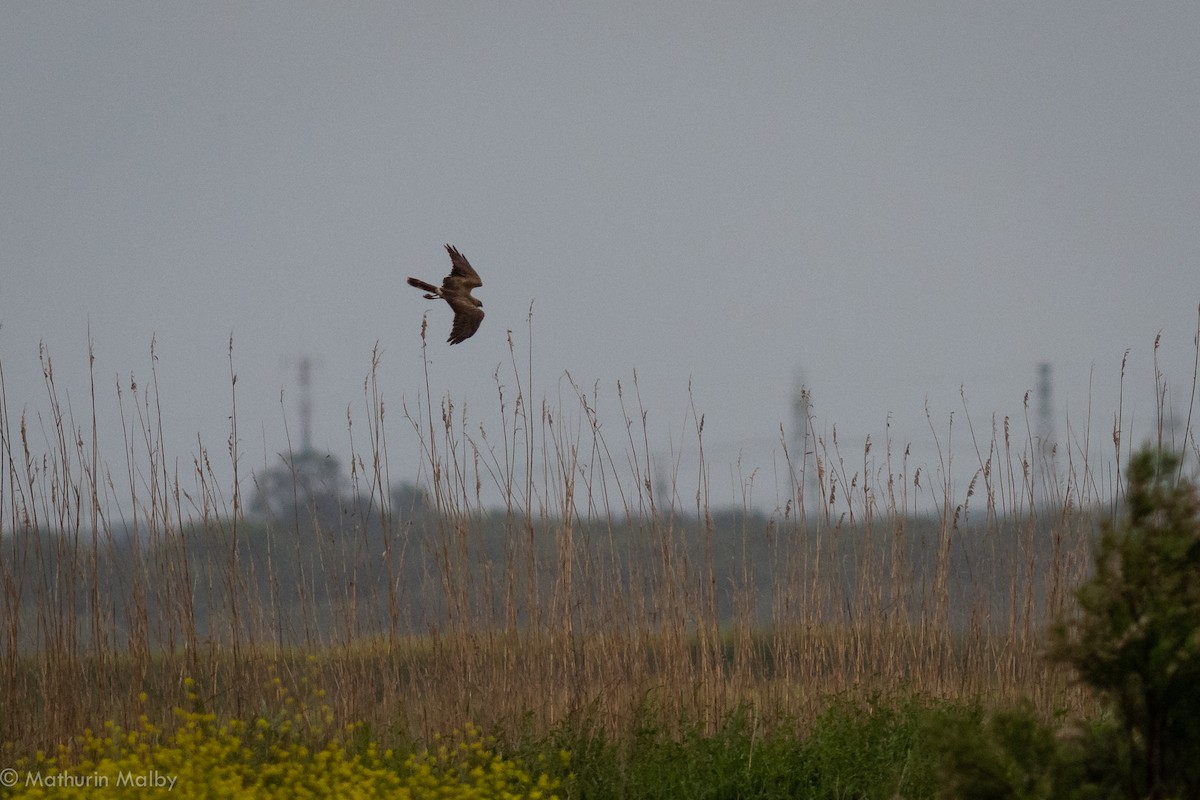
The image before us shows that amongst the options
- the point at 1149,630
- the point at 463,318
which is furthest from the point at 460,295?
the point at 1149,630

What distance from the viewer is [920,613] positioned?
14.4 ft

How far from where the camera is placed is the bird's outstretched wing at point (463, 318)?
3.68 meters

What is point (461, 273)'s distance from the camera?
3.74 meters

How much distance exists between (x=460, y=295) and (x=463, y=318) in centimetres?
8

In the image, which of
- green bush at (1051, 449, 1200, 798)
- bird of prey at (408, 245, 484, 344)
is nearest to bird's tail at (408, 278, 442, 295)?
bird of prey at (408, 245, 484, 344)

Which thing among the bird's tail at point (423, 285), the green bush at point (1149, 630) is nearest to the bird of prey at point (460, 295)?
the bird's tail at point (423, 285)

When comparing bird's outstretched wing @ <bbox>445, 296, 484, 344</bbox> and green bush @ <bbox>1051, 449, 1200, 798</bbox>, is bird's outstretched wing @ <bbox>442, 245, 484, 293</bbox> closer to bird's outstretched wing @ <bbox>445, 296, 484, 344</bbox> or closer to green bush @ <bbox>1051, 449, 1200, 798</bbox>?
bird's outstretched wing @ <bbox>445, 296, 484, 344</bbox>

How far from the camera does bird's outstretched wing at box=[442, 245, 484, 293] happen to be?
3.71 m

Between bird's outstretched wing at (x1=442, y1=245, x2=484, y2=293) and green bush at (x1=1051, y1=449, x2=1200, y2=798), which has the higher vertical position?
bird's outstretched wing at (x1=442, y1=245, x2=484, y2=293)

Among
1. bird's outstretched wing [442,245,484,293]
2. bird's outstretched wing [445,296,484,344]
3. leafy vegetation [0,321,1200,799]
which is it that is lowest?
leafy vegetation [0,321,1200,799]

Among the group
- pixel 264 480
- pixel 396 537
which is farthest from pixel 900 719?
pixel 264 480

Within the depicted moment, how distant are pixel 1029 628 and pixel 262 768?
2987 mm

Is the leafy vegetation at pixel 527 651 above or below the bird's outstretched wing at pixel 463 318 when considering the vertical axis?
below

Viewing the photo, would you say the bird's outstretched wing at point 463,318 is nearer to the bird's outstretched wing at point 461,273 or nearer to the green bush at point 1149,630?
the bird's outstretched wing at point 461,273
